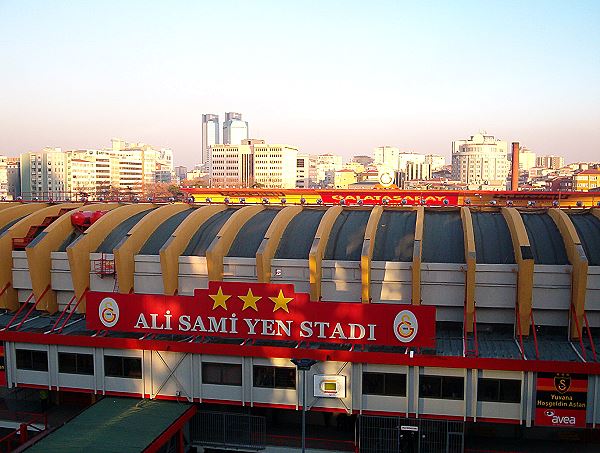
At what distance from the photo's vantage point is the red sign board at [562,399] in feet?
83.1

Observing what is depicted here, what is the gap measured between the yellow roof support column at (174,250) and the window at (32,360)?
703 cm

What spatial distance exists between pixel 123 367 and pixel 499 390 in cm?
1806

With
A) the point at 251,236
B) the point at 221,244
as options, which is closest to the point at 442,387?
the point at 221,244

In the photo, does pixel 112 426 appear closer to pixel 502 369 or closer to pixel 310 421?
pixel 310 421

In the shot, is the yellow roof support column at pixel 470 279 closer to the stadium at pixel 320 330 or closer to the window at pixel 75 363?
the stadium at pixel 320 330

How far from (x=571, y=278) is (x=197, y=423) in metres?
19.8

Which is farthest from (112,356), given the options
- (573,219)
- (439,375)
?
(573,219)

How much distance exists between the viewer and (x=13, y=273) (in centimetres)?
3534

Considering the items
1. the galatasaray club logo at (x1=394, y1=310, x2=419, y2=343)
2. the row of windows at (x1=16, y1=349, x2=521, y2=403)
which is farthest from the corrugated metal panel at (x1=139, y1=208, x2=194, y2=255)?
the galatasaray club logo at (x1=394, y1=310, x2=419, y2=343)

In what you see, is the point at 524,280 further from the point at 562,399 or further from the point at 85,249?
the point at 85,249

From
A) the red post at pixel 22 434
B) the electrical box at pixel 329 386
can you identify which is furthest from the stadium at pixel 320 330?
the red post at pixel 22 434

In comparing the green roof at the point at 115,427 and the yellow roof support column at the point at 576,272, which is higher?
the yellow roof support column at the point at 576,272

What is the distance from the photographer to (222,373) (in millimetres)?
28562

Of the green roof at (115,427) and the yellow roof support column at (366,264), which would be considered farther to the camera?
the yellow roof support column at (366,264)
